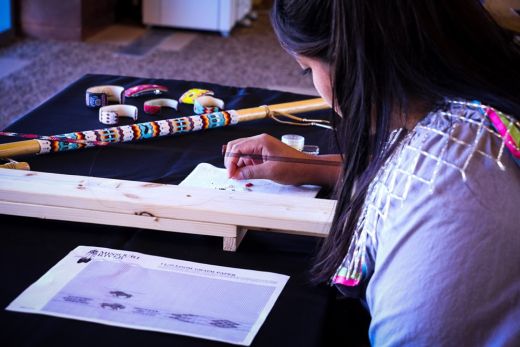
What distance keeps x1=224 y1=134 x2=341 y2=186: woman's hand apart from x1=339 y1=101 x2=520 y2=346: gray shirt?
386 mm

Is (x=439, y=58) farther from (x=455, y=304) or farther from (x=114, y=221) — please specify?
(x=114, y=221)

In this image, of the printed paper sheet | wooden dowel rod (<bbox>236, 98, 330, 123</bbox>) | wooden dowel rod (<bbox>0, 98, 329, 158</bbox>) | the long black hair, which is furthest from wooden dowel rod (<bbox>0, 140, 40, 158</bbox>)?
the long black hair

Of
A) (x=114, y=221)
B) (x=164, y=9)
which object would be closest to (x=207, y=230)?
(x=114, y=221)

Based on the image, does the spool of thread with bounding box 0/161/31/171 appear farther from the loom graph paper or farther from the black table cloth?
the loom graph paper

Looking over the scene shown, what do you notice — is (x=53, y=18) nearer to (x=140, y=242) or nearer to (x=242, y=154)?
(x=242, y=154)

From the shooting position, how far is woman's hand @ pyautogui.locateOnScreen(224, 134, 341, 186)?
1.17 m

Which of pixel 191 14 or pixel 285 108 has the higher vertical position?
pixel 285 108

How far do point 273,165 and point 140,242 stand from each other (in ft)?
0.92

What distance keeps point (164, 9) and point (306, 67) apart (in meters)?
3.69

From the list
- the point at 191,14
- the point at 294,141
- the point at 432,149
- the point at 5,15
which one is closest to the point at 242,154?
the point at 294,141

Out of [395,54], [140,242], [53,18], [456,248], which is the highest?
[395,54]

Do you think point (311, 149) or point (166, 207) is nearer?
point (166, 207)

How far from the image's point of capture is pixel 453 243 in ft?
2.45

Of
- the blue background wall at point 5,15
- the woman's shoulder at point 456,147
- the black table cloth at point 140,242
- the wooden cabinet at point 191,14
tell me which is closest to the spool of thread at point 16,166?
the black table cloth at point 140,242
